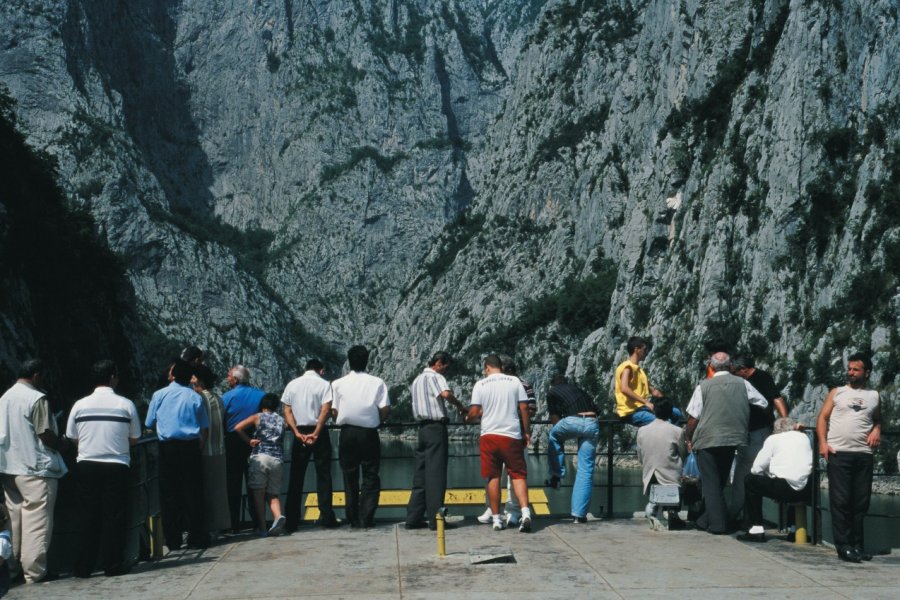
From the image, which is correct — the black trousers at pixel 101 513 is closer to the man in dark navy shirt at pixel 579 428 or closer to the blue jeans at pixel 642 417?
the man in dark navy shirt at pixel 579 428

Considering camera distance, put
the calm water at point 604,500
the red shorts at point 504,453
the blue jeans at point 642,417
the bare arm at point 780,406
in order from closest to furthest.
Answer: the red shorts at point 504,453 → the bare arm at point 780,406 → the blue jeans at point 642,417 → the calm water at point 604,500

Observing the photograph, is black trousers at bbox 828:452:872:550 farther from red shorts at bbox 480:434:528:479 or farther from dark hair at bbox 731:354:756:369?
red shorts at bbox 480:434:528:479

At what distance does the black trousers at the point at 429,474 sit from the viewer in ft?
47.0

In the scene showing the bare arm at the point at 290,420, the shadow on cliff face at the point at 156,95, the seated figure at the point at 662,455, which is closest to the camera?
the seated figure at the point at 662,455

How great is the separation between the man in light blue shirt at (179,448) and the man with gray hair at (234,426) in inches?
49.9

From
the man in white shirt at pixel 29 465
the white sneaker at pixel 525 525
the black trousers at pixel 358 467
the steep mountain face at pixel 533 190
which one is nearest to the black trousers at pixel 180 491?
the man in white shirt at pixel 29 465

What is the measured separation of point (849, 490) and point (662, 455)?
8.43ft

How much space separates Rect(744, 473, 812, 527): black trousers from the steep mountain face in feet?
154

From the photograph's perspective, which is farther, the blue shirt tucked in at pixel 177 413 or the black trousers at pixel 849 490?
the blue shirt tucked in at pixel 177 413

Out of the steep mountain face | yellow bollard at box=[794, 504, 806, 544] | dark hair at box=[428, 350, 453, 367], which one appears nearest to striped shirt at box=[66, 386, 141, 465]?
dark hair at box=[428, 350, 453, 367]

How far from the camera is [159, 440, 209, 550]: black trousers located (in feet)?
43.2

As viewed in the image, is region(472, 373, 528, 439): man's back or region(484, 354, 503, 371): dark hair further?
region(484, 354, 503, 371): dark hair

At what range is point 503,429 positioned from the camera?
554 inches

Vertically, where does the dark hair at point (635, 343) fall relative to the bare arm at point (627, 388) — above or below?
above
